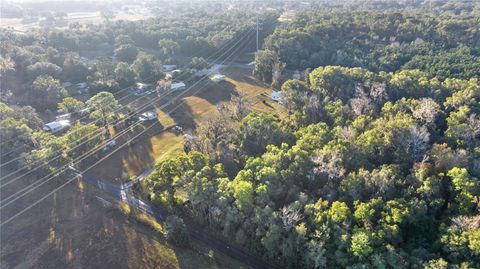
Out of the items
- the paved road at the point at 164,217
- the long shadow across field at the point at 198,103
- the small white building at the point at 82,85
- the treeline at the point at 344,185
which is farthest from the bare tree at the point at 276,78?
the small white building at the point at 82,85

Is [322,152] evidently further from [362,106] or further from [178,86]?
[178,86]

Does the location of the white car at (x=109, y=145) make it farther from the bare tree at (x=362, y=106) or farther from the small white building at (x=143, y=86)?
the bare tree at (x=362, y=106)

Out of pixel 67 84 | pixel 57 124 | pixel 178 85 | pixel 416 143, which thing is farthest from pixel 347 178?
pixel 67 84

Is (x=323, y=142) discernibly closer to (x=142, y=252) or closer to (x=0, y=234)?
(x=142, y=252)

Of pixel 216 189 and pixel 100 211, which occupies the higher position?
pixel 216 189

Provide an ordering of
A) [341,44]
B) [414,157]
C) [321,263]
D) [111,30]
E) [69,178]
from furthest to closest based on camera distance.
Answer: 1. [111,30]
2. [341,44]
3. [69,178]
4. [414,157]
5. [321,263]

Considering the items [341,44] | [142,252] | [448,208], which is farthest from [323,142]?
[341,44]

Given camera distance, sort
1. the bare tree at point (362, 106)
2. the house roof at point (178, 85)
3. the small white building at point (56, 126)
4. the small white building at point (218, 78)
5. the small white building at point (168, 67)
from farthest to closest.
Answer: the small white building at point (168, 67), the small white building at point (218, 78), the house roof at point (178, 85), the small white building at point (56, 126), the bare tree at point (362, 106)
